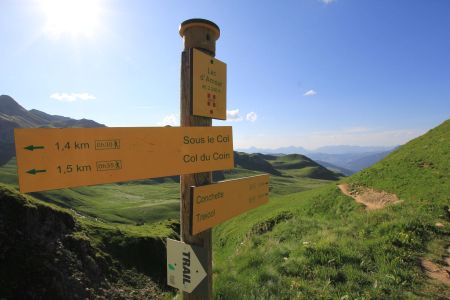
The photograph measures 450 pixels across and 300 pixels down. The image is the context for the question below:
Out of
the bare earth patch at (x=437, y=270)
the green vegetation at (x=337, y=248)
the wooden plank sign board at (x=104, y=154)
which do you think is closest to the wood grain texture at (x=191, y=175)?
the wooden plank sign board at (x=104, y=154)

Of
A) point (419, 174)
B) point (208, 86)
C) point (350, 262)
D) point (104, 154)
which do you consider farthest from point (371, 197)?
point (104, 154)

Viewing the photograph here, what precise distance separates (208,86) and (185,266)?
2.85 meters

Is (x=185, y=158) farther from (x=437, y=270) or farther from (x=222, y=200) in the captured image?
(x=437, y=270)

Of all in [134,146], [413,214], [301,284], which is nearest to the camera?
[134,146]

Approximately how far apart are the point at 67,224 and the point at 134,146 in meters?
18.8

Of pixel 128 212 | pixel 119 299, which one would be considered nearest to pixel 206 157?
pixel 119 299

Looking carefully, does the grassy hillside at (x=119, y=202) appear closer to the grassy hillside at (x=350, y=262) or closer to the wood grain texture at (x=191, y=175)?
the grassy hillside at (x=350, y=262)

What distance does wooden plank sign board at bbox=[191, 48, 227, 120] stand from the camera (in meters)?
4.38

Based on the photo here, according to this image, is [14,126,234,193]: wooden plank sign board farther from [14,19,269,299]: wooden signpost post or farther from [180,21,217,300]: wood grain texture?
[180,21,217,300]: wood grain texture

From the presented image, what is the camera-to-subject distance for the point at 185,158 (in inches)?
160

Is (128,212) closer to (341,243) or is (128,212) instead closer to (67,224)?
(67,224)

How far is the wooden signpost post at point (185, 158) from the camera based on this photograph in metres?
3.06

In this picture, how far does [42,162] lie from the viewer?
2996mm

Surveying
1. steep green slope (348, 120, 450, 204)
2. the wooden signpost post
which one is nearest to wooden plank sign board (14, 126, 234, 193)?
the wooden signpost post
